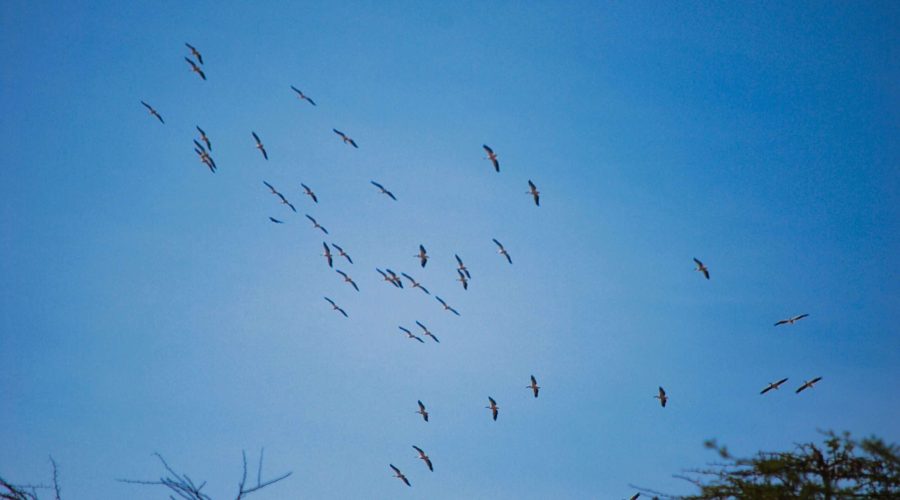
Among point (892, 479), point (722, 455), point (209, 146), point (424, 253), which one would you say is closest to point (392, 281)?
point (424, 253)

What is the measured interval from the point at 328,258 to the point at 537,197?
48.4ft

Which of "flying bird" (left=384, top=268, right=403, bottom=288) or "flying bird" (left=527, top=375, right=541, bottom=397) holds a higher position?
"flying bird" (left=384, top=268, right=403, bottom=288)

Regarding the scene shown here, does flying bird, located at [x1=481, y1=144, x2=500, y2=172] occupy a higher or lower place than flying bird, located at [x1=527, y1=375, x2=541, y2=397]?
higher

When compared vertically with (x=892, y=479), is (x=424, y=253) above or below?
above

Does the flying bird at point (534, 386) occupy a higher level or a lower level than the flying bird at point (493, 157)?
lower

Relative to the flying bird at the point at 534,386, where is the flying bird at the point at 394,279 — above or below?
above

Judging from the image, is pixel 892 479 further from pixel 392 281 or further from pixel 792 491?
pixel 392 281

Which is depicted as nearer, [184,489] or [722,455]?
[184,489]

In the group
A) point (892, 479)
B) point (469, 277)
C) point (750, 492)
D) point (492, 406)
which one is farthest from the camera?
point (469, 277)

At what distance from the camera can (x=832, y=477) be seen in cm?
1339

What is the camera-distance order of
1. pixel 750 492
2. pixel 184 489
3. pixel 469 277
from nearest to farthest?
pixel 184 489 → pixel 750 492 → pixel 469 277

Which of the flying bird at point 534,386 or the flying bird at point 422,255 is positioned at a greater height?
the flying bird at point 422,255

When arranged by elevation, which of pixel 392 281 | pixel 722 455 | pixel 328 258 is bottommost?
pixel 722 455

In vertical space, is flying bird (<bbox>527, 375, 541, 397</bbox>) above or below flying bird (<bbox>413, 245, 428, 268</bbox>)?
below
